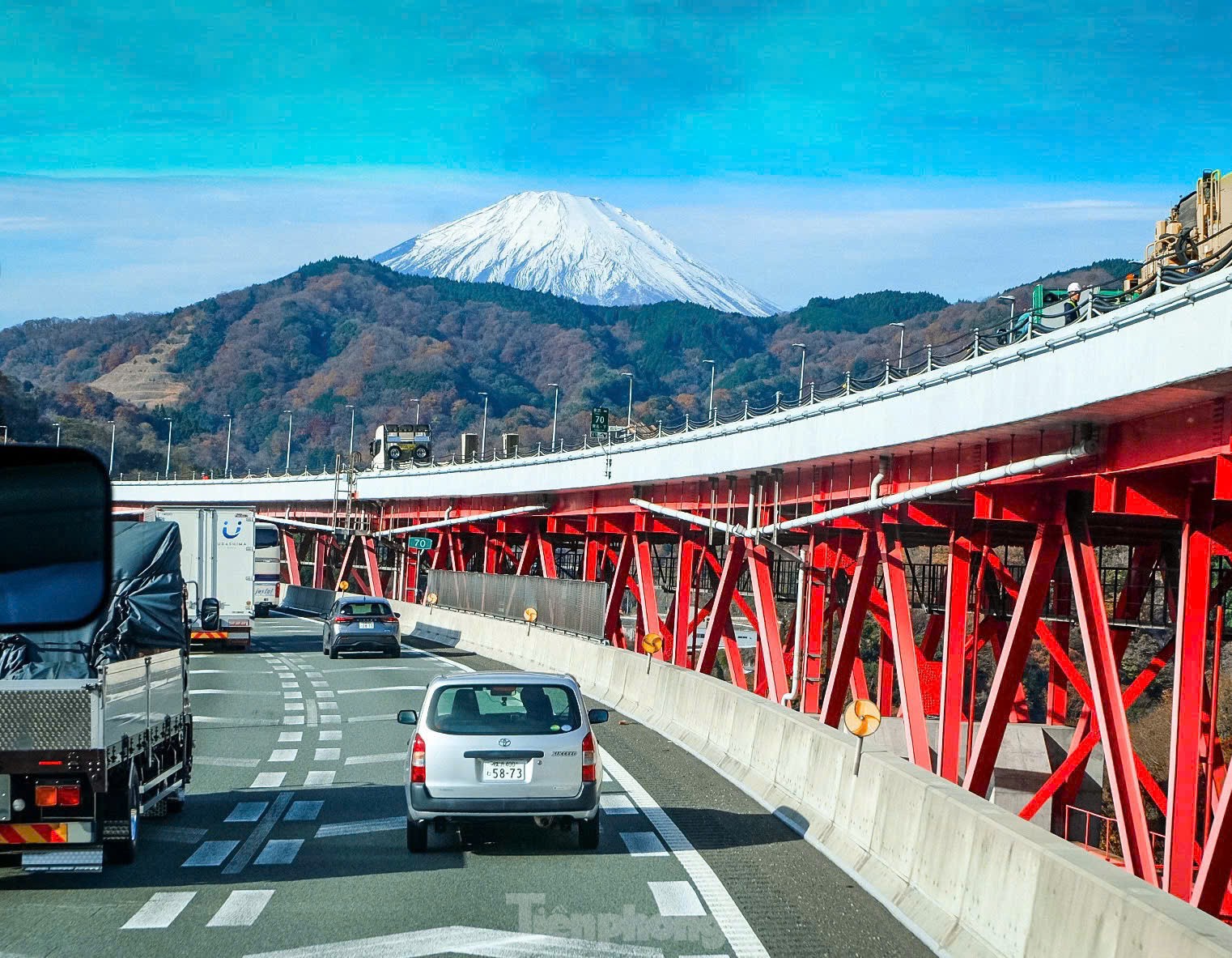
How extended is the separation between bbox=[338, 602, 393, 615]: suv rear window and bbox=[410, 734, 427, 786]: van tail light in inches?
1131

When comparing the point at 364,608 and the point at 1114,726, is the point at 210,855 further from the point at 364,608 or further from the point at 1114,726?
the point at 364,608

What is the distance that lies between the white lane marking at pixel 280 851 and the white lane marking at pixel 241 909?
1.28 m

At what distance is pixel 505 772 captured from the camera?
45.1ft

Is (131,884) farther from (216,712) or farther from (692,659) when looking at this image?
(692,659)

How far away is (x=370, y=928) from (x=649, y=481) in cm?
3234

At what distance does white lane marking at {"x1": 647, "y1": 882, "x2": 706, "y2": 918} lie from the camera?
11266mm

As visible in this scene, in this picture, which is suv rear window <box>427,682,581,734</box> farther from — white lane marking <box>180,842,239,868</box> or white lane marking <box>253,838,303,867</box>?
white lane marking <box>180,842,239,868</box>

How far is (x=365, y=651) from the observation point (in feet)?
139

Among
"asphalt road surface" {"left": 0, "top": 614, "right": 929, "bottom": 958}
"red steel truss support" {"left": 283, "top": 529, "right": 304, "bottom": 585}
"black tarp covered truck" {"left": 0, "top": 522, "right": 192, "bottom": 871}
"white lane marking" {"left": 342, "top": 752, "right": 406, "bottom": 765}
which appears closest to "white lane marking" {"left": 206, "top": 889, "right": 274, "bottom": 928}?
"asphalt road surface" {"left": 0, "top": 614, "right": 929, "bottom": 958}

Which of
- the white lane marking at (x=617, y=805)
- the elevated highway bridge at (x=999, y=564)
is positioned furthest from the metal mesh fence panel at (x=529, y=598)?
the white lane marking at (x=617, y=805)

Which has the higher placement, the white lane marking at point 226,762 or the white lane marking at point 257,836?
the white lane marking at point 257,836

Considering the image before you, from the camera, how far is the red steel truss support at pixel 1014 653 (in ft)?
63.0

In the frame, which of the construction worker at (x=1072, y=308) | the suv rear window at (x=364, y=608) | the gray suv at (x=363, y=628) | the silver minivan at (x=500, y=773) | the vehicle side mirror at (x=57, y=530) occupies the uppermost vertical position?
the construction worker at (x=1072, y=308)

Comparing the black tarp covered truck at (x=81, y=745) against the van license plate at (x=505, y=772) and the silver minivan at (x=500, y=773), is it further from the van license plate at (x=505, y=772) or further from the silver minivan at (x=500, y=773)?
the van license plate at (x=505, y=772)
